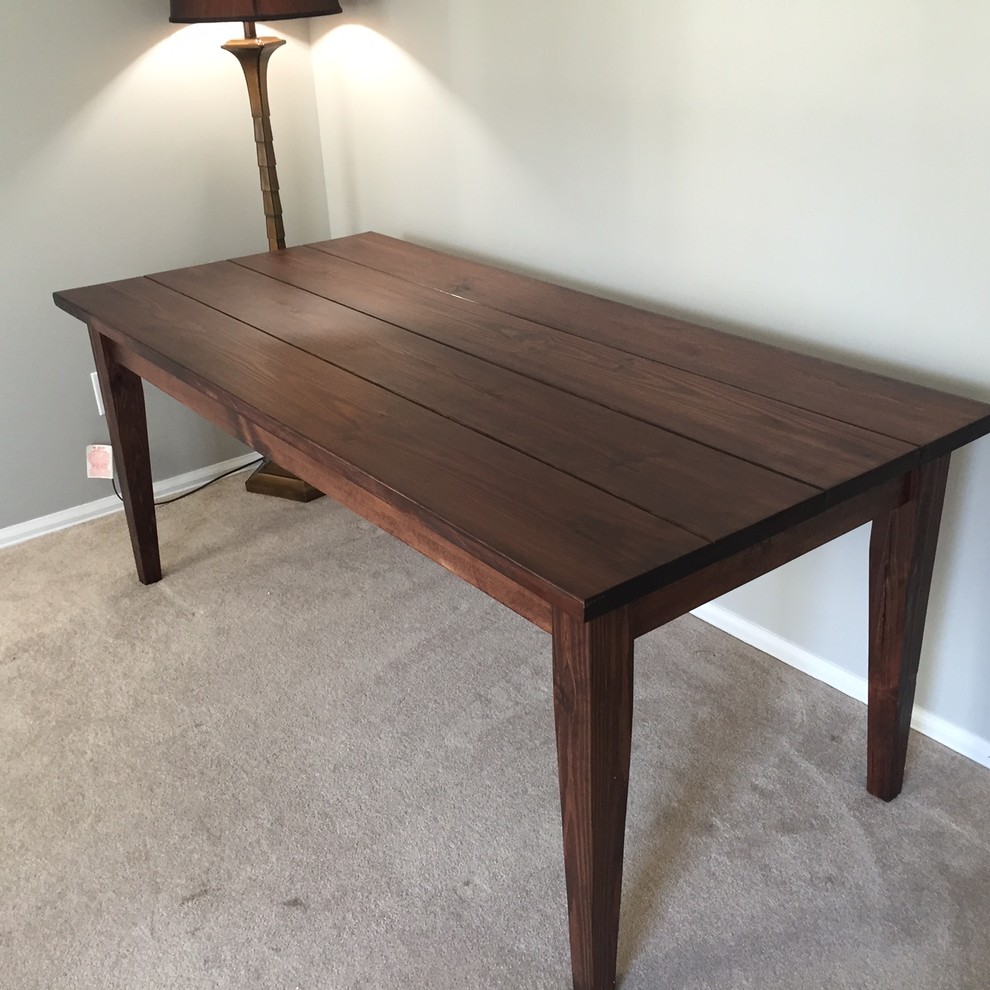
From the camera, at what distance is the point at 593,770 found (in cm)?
116

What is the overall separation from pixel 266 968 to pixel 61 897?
1.19 feet

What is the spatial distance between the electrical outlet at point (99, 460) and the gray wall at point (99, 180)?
0.03m

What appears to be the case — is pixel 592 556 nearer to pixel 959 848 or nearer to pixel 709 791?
pixel 709 791

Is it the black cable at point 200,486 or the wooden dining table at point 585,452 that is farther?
the black cable at point 200,486

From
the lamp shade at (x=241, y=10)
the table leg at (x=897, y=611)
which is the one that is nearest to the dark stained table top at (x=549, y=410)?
the table leg at (x=897, y=611)

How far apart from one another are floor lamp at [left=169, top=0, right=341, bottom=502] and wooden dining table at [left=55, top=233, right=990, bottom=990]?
495 mm

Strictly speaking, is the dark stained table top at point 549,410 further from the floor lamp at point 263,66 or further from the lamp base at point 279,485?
the lamp base at point 279,485

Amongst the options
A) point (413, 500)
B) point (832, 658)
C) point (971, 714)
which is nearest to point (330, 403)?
point (413, 500)

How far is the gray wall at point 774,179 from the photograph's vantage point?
58.6 inches

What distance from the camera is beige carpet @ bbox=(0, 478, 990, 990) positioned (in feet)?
4.64

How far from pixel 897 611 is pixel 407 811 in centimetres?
83

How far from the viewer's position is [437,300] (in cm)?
198

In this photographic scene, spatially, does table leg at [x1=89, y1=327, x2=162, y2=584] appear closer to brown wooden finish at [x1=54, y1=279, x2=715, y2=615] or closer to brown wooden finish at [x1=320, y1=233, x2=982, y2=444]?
brown wooden finish at [x1=54, y1=279, x2=715, y2=615]

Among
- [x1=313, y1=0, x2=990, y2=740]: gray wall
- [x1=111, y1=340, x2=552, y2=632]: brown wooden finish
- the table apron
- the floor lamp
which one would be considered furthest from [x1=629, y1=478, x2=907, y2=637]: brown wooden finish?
the floor lamp
